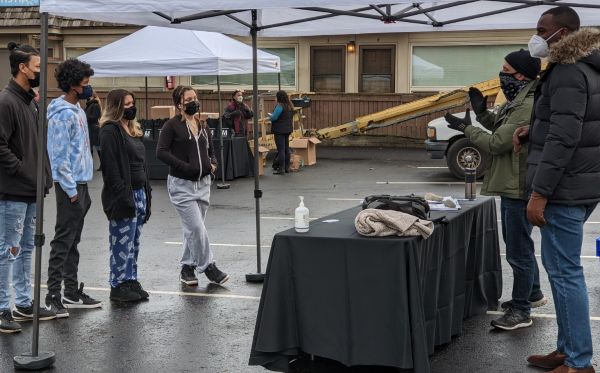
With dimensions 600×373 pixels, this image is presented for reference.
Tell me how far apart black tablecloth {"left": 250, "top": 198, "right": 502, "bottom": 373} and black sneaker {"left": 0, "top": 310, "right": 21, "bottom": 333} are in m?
2.28

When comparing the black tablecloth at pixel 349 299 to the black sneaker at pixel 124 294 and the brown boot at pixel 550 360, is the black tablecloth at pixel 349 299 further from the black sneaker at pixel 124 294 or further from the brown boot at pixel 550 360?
the black sneaker at pixel 124 294

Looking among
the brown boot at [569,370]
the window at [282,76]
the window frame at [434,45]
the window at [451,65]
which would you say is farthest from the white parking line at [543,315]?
the window at [282,76]

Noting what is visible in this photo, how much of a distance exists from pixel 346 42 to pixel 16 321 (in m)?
21.6

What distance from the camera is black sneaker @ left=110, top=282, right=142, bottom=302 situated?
26.8 feet

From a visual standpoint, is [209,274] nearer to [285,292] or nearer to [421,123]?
[285,292]

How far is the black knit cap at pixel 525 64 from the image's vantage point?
678 cm

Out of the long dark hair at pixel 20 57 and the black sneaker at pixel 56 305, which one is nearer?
the long dark hair at pixel 20 57

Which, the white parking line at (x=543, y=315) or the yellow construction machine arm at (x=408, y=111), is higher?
the yellow construction machine arm at (x=408, y=111)

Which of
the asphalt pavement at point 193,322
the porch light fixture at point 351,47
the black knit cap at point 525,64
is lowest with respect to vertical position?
the asphalt pavement at point 193,322

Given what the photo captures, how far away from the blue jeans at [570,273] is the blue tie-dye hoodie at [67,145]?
3.83m

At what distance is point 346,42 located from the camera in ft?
91.7

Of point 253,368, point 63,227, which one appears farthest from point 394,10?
point 253,368

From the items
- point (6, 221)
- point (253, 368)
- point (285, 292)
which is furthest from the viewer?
point (6, 221)

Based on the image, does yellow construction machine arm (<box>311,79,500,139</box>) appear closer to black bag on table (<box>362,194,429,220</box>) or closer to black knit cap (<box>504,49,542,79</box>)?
black knit cap (<box>504,49,542,79</box>)
